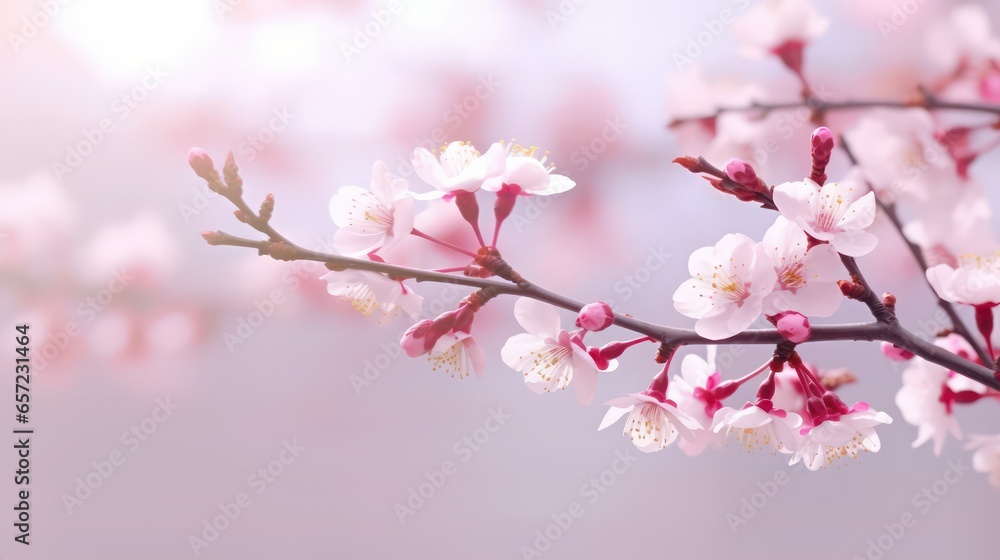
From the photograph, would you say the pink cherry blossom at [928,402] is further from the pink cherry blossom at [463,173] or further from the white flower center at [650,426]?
the pink cherry blossom at [463,173]

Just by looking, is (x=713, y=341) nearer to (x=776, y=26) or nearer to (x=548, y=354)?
(x=548, y=354)

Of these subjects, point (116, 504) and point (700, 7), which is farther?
point (700, 7)

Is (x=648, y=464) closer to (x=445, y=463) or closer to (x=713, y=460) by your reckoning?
(x=713, y=460)

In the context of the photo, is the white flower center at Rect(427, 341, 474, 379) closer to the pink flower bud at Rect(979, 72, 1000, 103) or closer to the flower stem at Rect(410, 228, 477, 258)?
the flower stem at Rect(410, 228, 477, 258)

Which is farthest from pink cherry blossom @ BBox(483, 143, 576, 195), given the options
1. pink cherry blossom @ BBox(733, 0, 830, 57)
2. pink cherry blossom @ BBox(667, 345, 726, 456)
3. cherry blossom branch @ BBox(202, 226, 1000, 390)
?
pink cherry blossom @ BBox(733, 0, 830, 57)

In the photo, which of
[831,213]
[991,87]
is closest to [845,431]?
[831,213]

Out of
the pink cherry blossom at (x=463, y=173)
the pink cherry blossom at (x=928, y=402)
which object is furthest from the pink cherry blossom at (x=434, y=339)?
the pink cherry blossom at (x=928, y=402)

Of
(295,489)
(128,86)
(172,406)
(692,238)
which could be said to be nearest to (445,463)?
(295,489)
